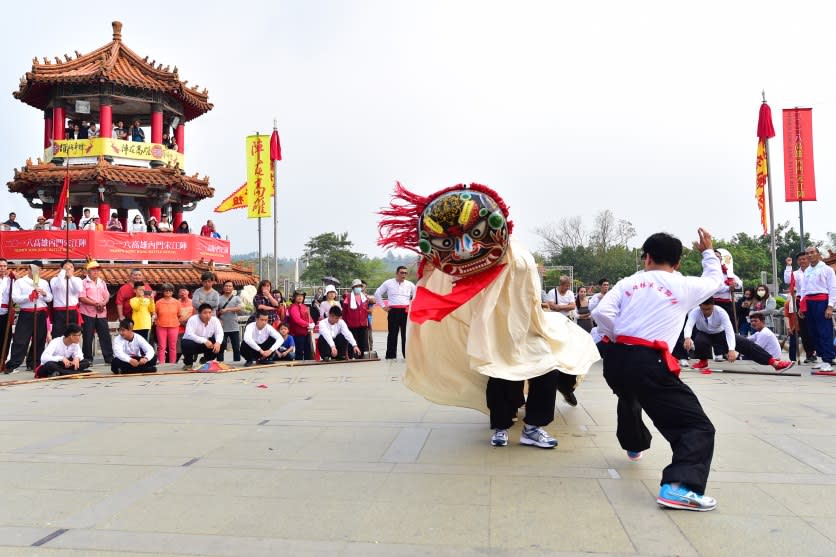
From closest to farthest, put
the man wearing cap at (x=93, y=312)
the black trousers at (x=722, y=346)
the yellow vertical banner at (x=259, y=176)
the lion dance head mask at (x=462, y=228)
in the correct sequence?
the lion dance head mask at (x=462, y=228) → the black trousers at (x=722, y=346) → the man wearing cap at (x=93, y=312) → the yellow vertical banner at (x=259, y=176)

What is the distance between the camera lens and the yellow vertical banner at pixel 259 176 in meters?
19.2

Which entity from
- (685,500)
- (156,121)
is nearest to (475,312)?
(685,500)

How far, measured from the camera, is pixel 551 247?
52.6 meters

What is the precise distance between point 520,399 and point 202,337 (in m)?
Result: 6.44

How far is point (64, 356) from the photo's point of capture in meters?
8.97

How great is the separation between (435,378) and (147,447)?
2095 millimetres

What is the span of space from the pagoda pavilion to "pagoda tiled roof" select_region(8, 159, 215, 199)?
28 millimetres

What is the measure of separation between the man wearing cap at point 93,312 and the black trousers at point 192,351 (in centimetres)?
145

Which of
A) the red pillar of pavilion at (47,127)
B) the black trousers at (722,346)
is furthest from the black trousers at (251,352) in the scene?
the red pillar of pavilion at (47,127)

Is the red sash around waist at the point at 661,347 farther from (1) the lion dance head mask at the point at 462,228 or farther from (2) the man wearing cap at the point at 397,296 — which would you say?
(2) the man wearing cap at the point at 397,296

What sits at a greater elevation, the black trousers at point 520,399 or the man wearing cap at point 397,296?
the man wearing cap at point 397,296

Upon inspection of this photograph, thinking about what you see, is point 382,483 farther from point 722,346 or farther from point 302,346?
point 302,346

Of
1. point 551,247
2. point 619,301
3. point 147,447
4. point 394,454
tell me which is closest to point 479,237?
point 619,301

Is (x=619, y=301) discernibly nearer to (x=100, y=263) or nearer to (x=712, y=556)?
(x=712, y=556)
